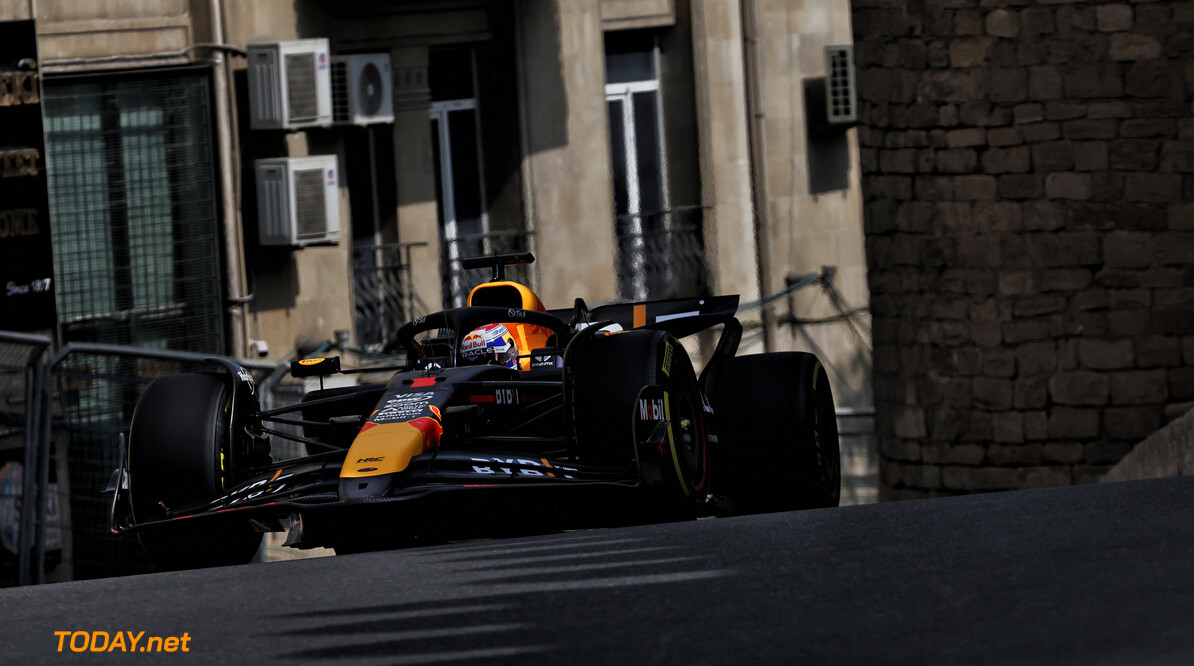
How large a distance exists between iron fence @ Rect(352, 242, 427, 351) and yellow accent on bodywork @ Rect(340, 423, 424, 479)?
9.83 meters

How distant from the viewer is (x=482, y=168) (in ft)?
55.7

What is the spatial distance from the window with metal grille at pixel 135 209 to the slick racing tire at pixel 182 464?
749 centimetres

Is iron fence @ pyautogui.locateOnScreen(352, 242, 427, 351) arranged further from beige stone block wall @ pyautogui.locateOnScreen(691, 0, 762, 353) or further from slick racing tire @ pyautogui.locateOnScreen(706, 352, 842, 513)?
slick racing tire @ pyautogui.locateOnScreen(706, 352, 842, 513)

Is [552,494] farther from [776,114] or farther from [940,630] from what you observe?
[776,114]

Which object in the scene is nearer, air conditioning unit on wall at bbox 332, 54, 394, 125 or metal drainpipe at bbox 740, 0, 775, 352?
air conditioning unit on wall at bbox 332, 54, 394, 125

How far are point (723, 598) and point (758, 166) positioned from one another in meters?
13.2

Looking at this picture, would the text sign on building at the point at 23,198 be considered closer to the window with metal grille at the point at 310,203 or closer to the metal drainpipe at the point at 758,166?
the window with metal grille at the point at 310,203

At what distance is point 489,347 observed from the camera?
793 centimetres

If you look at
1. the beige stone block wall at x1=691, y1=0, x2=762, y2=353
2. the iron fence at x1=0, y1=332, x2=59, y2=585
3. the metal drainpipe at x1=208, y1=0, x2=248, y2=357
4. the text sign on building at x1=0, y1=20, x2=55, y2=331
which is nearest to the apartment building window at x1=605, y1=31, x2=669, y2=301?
the beige stone block wall at x1=691, y1=0, x2=762, y2=353

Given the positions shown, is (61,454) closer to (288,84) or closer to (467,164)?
(288,84)

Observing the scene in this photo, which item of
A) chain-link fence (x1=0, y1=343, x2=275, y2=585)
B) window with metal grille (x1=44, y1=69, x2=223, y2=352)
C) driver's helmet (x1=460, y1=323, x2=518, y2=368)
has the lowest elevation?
chain-link fence (x1=0, y1=343, x2=275, y2=585)

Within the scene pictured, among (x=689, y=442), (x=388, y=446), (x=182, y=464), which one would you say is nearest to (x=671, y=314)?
(x=689, y=442)

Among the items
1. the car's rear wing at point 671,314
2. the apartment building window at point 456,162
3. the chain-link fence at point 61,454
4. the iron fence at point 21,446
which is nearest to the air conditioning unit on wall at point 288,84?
the apartment building window at point 456,162

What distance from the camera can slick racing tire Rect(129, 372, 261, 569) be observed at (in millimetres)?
6918
